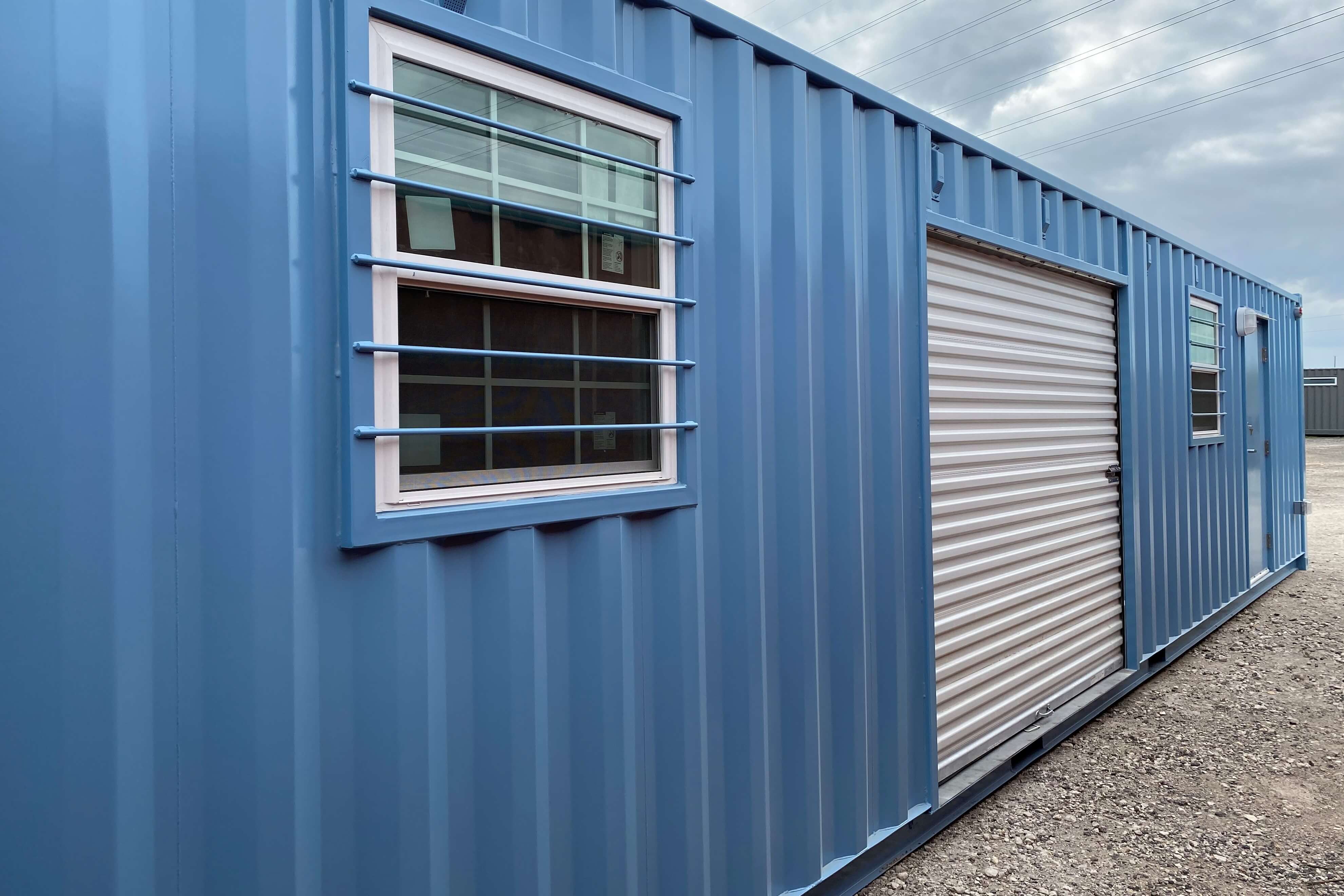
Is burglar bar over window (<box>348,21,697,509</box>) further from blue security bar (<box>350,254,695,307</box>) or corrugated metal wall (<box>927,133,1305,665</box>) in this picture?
corrugated metal wall (<box>927,133,1305,665</box>)

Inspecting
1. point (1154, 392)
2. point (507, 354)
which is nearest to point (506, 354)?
point (507, 354)

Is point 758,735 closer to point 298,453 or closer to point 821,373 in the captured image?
point 821,373

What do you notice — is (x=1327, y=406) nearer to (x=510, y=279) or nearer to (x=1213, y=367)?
(x=1213, y=367)

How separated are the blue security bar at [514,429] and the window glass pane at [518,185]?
380mm

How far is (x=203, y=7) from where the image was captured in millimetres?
1514

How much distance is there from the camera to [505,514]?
1896 millimetres

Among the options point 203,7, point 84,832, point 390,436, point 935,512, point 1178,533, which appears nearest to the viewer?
point 84,832

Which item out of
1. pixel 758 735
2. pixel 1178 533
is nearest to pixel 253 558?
pixel 758 735

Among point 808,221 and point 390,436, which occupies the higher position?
point 808,221

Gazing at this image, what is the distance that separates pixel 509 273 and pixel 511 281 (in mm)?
28

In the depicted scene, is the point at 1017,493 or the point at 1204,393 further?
the point at 1204,393

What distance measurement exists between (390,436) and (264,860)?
849 millimetres

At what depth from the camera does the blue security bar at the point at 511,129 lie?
5.41 ft

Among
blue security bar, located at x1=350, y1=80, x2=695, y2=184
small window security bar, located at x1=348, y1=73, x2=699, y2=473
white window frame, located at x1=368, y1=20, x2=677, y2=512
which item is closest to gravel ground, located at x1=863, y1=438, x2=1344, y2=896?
white window frame, located at x1=368, y1=20, x2=677, y2=512
